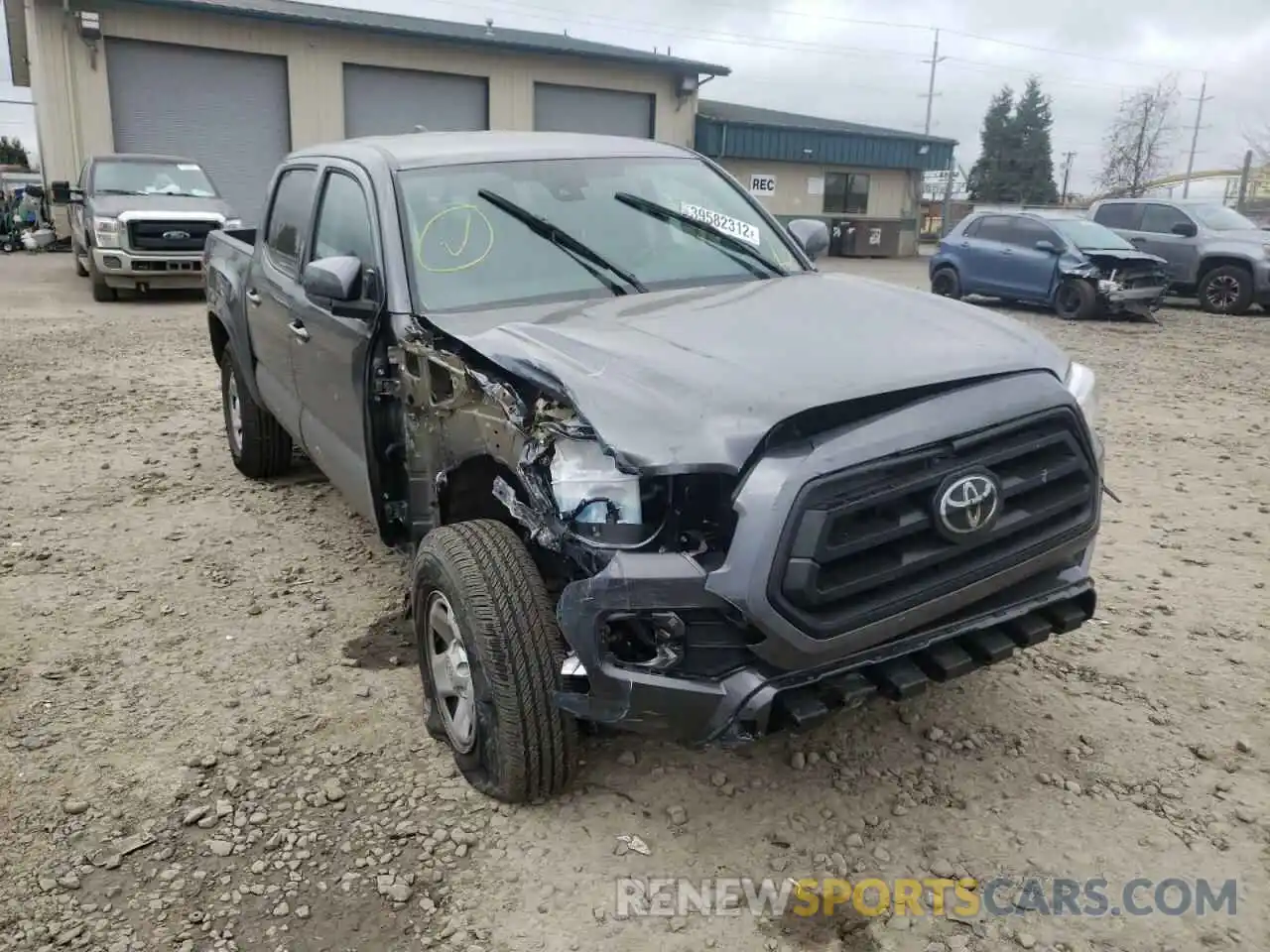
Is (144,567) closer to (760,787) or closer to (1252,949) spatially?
(760,787)

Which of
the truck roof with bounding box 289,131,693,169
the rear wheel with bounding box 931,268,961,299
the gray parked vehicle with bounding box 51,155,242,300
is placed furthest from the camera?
the rear wheel with bounding box 931,268,961,299

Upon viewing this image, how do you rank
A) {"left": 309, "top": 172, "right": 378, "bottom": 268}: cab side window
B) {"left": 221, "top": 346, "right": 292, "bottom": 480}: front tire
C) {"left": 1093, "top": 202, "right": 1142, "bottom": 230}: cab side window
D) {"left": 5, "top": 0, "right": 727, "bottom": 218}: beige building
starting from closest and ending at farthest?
{"left": 309, "top": 172, "right": 378, "bottom": 268}: cab side window
{"left": 221, "top": 346, "right": 292, "bottom": 480}: front tire
{"left": 1093, "top": 202, "right": 1142, "bottom": 230}: cab side window
{"left": 5, "top": 0, "right": 727, "bottom": 218}: beige building

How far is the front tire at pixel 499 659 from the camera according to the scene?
2.71 meters

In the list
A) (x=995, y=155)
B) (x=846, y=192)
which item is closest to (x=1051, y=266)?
(x=846, y=192)

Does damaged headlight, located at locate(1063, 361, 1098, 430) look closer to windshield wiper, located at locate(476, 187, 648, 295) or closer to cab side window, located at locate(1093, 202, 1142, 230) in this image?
windshield wiper, located at locate(476, 187, 648, 295)

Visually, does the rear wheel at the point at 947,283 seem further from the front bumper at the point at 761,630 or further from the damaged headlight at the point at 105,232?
the front bumper at the point at 761,630

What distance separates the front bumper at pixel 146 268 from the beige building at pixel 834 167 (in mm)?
17219

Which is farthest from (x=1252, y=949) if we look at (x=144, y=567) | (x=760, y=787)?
(x=144, y=567)

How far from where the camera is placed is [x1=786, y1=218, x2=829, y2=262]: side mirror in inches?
180

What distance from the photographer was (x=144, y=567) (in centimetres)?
480

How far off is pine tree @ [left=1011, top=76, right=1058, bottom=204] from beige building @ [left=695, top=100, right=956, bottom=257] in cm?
3286

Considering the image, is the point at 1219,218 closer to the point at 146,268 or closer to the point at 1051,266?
the point at 1051,266

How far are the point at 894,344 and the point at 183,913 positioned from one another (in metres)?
2.40

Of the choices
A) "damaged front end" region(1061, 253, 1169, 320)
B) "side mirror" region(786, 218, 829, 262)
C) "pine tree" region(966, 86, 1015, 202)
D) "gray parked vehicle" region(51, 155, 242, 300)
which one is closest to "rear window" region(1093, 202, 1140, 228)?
"damaged front end" region(1061, 253, 1169, 320)
